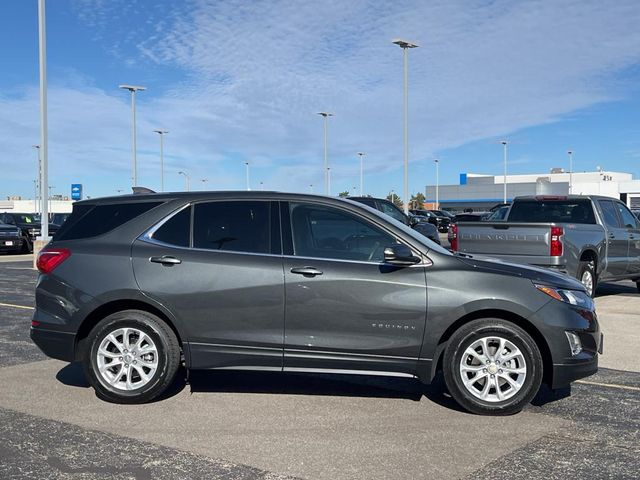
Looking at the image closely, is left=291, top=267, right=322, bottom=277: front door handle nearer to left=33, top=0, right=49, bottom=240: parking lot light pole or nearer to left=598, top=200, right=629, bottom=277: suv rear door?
left=598, top=200, right=629, bottom=277: suv rear door

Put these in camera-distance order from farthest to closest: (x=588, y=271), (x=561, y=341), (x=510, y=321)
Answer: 1. (x=588, y=271)
2. (x=510, y=321)
3. (x=561, y=341)

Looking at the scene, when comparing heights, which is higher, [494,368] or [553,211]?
[553,211]

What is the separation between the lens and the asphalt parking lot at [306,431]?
13.8 feet

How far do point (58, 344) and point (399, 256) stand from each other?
118 inches

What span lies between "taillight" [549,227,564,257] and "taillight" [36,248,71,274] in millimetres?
6882

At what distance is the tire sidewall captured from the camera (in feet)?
18.3

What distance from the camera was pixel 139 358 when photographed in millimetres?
5621

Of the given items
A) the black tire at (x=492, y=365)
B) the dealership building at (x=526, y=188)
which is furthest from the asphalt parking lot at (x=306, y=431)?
the dealership building at (x=526, y=188)

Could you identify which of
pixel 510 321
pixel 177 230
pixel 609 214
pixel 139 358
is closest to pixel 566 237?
pixel 609 214

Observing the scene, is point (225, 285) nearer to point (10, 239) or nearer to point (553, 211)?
point (553, 211)

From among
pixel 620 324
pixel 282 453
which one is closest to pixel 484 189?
pixel 620 324

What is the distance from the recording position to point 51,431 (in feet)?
16.1

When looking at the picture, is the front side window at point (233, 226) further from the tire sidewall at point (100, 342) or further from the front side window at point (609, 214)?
the front side window at point (609, 214)

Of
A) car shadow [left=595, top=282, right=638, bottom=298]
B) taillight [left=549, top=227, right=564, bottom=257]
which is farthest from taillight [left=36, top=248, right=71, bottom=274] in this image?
car shadow [left=595, top=282, right=638, bottom=298]
